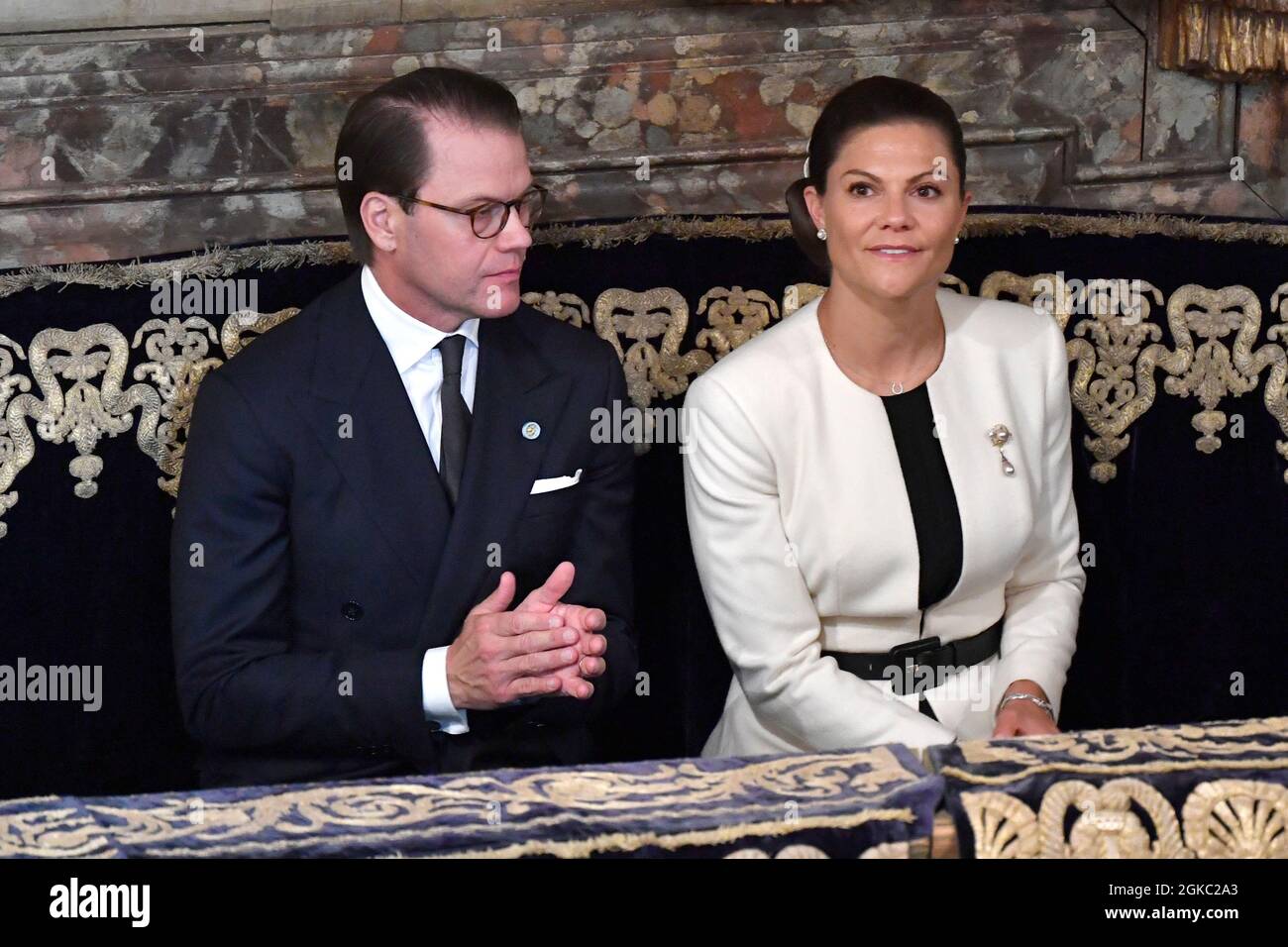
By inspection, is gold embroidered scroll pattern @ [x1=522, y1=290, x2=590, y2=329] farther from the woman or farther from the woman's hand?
the woman's hand

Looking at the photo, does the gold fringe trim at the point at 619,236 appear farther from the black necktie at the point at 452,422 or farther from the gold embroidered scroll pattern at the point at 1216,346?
the black necktie at the point at 452,422

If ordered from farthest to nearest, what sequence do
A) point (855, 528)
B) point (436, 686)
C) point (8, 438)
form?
point (8, 438)
point (855, 528)
point (436, 686)

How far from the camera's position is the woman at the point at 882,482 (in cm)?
274

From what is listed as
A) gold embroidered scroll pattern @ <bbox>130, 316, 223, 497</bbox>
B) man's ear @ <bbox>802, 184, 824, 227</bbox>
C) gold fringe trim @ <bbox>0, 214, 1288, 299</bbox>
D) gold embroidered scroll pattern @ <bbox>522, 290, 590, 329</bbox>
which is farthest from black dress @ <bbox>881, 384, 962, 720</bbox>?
gold embroidered scroll pattern @ <bbox>130, 316, 223, 497</bbox>

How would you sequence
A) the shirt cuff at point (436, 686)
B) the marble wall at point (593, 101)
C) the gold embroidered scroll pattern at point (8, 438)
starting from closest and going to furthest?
the shirt cuff at point (436, 686) → the gold embroidered scroll pattern at point (8, 438) → the marble wall at point (593, 101)

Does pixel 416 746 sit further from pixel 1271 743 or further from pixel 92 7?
pixel 92 7

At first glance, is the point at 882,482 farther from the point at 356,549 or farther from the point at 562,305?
the point at 356,549

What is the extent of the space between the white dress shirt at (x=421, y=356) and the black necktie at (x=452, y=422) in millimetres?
14

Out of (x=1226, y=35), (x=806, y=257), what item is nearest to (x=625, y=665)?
(x=806, y=257)

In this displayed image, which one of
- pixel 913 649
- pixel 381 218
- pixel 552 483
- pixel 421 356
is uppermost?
pixel 381 218

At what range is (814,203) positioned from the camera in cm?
287

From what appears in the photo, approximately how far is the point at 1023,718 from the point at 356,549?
1.09 meters

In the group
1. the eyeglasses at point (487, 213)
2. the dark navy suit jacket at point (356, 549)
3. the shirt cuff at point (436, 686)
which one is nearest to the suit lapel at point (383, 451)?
the dark navy suit jacket at point (356, 549)

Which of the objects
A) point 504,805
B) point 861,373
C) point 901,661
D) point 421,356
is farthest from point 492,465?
point 504,805
